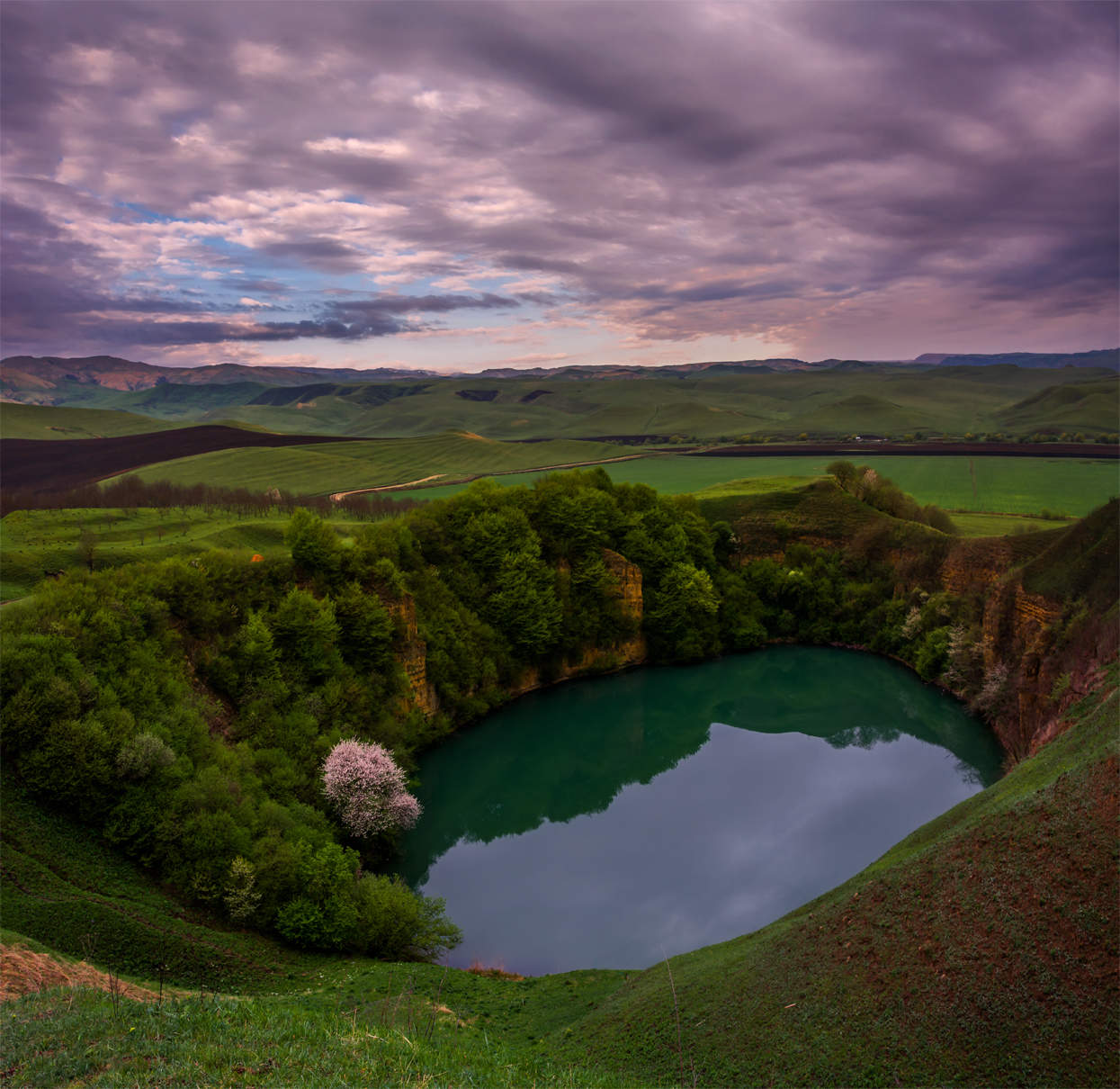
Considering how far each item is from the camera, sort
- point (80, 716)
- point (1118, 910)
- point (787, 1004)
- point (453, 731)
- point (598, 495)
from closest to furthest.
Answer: point (1118, 910) → point (787, 1004) → point (80, 716) → point (453, 731) → point (598, 495)

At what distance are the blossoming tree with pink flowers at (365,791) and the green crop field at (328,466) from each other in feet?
377

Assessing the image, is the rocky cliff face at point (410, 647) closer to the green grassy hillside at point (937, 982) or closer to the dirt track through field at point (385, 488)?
the green grassy hillside at point (937, 982)

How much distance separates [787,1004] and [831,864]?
19.5m

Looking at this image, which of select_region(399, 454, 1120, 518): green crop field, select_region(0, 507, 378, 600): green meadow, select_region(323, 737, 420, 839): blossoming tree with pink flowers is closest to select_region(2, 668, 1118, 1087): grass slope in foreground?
select_region(323, 737, 420, 839): blossoming tree with pink flowers

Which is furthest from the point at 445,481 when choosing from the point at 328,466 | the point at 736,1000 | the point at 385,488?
the point at 736,1000

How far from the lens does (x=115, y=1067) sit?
10.9 meters

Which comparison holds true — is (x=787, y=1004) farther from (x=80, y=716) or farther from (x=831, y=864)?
(x=80, y=716)

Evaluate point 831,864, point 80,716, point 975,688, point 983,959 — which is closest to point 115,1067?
point 983,959

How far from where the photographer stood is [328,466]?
167125 millimetres

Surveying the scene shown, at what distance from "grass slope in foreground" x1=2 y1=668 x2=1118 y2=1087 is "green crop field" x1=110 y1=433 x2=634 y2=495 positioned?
129 meters

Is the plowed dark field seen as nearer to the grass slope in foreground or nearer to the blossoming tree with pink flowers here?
the blossoming tree with pink flowers

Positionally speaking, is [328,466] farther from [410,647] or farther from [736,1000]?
[736,1000]

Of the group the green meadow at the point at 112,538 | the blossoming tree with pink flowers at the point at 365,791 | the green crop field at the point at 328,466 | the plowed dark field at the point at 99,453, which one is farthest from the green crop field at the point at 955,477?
the blossoming tree with pink flowers at the point at 365,791

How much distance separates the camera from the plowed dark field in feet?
457
